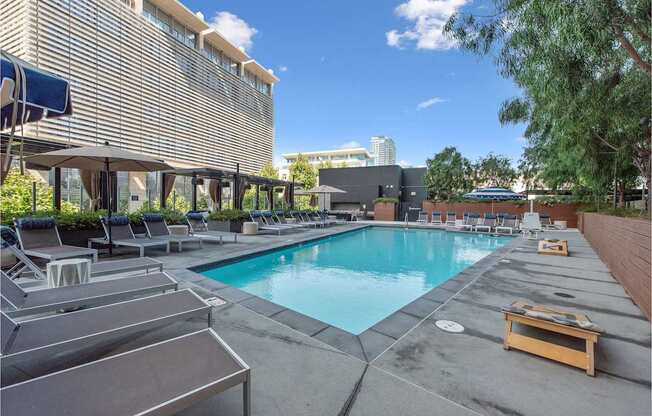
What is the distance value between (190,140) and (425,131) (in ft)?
69.7

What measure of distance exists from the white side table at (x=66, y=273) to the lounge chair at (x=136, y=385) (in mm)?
2230

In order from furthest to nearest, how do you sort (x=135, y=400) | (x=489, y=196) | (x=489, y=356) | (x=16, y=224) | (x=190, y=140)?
(x=190, y=140) < (x=489, y=196) < (x=16, y=224) < (x=489, y=356) < (x=135, y=400)

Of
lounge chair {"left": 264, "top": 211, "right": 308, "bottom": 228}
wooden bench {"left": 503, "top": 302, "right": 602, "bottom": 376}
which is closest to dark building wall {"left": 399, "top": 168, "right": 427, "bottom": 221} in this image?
lounge chair {"left": 264, "top": 211, "right": 308, "bottom": 228}

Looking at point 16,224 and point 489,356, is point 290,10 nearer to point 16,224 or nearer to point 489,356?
point 16,224

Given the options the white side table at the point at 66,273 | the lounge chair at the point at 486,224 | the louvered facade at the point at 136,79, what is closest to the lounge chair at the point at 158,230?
the white side table at the point at 66,273

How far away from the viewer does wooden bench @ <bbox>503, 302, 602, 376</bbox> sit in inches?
79.7

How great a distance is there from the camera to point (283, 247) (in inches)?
319

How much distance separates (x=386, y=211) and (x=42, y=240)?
17.2 meters

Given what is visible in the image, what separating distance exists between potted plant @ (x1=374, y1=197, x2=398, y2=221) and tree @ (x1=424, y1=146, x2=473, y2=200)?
3.10 meters

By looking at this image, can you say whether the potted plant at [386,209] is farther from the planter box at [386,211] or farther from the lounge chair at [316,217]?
the lounge chair at [316,217]

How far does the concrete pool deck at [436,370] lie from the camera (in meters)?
1.66

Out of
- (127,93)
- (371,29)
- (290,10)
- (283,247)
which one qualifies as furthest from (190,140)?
(283,247)

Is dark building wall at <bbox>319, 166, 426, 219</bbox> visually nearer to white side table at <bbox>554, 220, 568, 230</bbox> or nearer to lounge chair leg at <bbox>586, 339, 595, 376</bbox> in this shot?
white side table at <bbox>554, 220, 568, 230</bbox>

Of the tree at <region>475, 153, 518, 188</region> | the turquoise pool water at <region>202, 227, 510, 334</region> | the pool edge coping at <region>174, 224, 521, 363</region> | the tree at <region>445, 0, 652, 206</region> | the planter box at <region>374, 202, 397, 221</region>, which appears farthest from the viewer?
the planter box at <region>374, 202, 397, 221</region>
